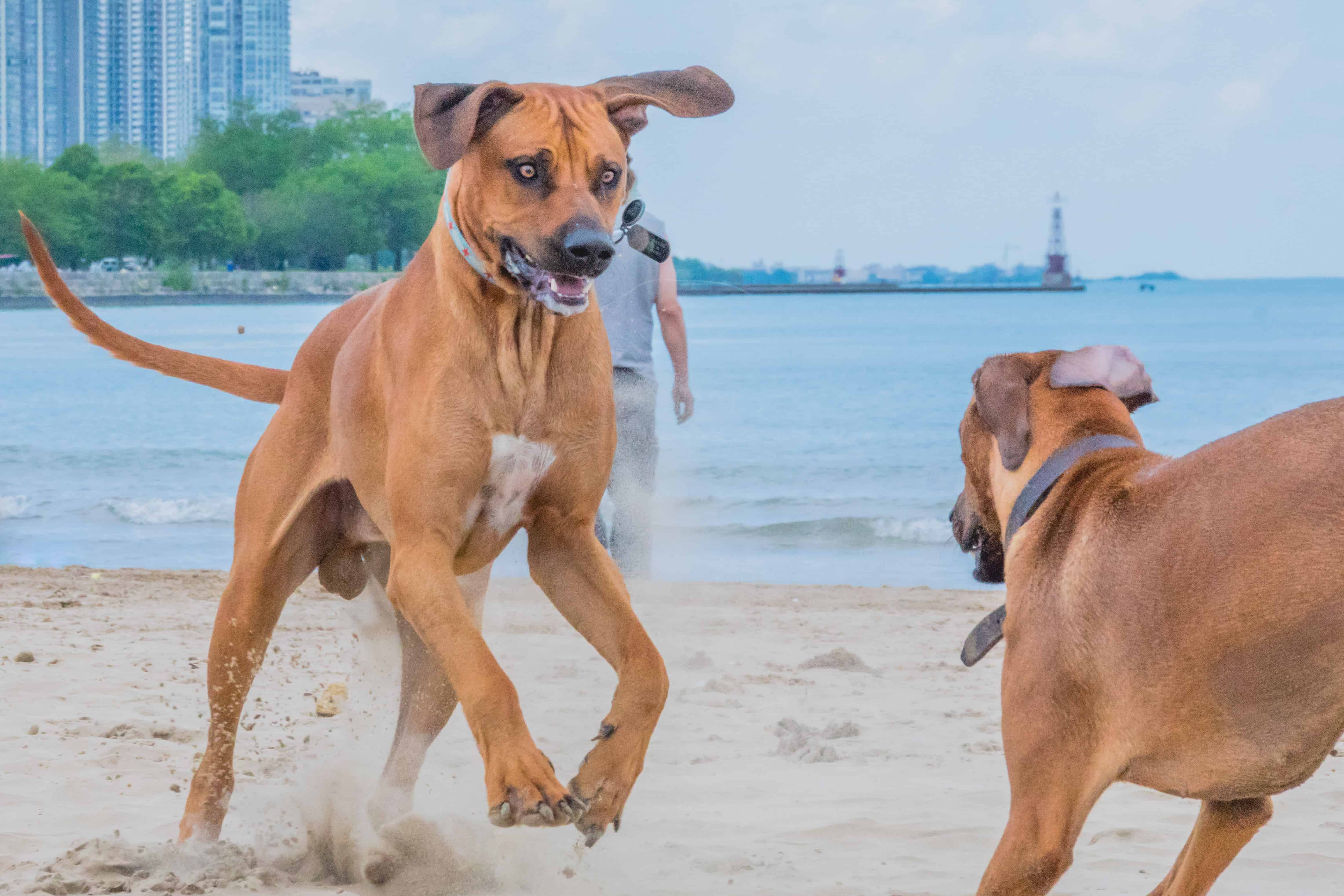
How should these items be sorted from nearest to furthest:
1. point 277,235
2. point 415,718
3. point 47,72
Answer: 1. point 415,718
2. point 277,235
3. point 47,72

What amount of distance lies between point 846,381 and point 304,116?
61.0 meters

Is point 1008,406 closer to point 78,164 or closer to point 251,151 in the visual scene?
point 78,164

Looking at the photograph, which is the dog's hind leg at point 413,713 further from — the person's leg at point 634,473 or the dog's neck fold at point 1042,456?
the person's leg at point 634,473

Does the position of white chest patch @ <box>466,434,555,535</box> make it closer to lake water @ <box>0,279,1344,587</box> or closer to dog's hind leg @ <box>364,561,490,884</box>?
dog's hind leg @ <box>364,561,490,884</box>

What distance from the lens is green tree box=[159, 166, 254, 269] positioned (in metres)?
67.2

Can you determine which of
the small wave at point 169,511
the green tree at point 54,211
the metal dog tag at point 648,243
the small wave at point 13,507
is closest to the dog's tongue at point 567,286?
the metal dog tag at point 648,243

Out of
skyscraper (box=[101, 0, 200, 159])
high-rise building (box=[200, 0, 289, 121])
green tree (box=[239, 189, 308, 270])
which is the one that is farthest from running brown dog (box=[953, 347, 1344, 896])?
high-rise building (box=[200, 0, 289, 121])

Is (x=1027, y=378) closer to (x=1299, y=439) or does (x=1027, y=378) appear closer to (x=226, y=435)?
(x=1299, y=439)

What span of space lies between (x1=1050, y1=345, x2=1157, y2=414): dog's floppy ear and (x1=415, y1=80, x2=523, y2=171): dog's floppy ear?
1.28 meters

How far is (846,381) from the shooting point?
104ft

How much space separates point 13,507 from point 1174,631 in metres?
12.8

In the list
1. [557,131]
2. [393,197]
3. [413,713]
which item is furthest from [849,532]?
[393,197]

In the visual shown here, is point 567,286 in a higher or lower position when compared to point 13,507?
higher

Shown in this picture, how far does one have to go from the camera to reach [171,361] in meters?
3.94
